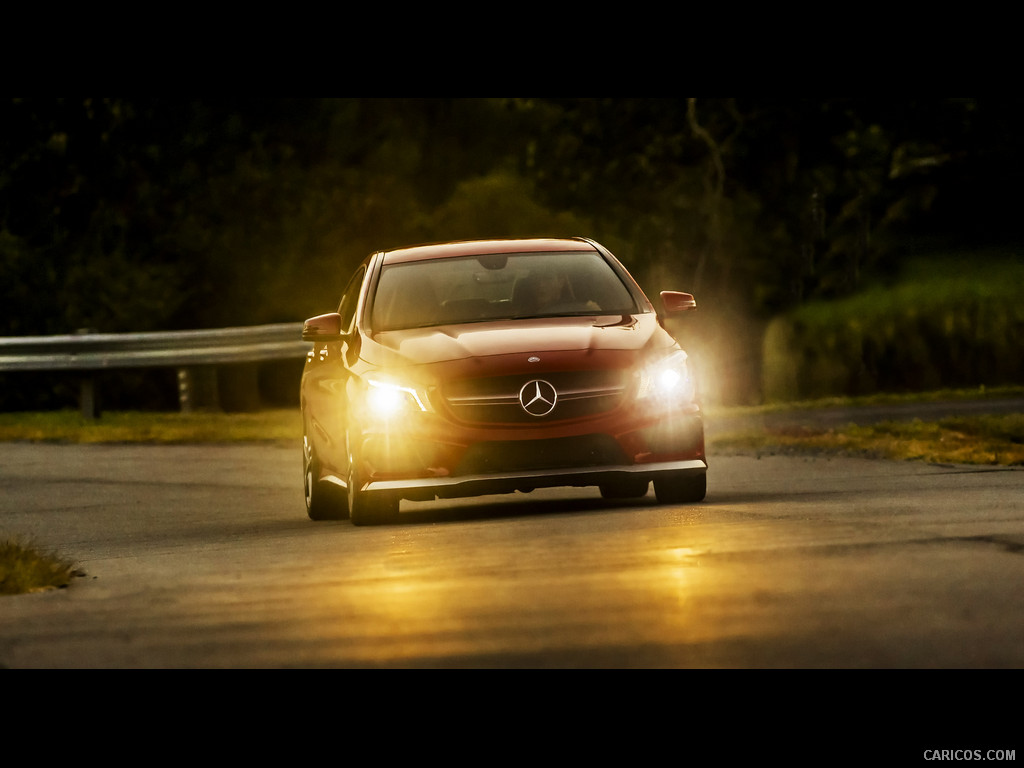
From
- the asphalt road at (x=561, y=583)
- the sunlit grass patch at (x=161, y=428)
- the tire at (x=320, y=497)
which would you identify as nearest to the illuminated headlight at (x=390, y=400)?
the asphalt road at (x=561, y=583)

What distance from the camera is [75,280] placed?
28.8 meters

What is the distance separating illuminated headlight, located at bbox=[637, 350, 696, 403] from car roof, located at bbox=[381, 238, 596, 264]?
5.36ft

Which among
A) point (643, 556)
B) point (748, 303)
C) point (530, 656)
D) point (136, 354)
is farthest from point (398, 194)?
point (530, 656)

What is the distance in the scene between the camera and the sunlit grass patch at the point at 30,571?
10.2 m

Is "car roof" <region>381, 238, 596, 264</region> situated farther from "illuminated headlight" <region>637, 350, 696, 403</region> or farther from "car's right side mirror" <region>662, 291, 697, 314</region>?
"illuminated headlight" <region>637, 350, 696, 403</region>

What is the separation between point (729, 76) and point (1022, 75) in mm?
2147

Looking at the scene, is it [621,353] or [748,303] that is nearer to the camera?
[621,353]

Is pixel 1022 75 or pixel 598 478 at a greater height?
pixel 1022 75

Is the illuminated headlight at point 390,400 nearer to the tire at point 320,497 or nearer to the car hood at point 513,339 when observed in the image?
the car hood at point 513,339

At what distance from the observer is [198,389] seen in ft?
88.8

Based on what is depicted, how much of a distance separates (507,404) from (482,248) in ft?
6.53
